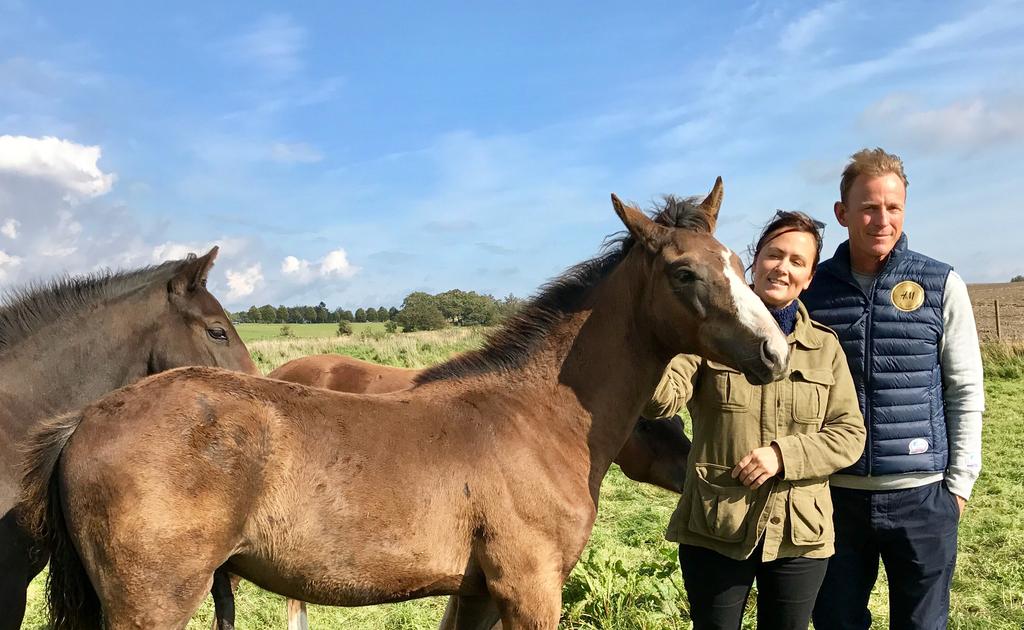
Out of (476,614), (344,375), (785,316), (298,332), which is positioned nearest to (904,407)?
(785,316)

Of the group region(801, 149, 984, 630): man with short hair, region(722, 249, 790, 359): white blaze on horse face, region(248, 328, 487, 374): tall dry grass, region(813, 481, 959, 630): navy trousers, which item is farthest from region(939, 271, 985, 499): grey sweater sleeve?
region(248, 328, 487, 374): tall dry grass

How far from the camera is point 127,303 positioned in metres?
3.61

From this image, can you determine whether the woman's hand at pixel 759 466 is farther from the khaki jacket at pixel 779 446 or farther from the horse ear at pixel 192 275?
the horse ear at pixel 192 275

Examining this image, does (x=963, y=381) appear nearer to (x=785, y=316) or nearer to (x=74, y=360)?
(x=785, y=316)

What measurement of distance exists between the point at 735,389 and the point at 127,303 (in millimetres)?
3057

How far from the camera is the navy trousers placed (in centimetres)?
297

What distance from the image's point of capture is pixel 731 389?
113 inches

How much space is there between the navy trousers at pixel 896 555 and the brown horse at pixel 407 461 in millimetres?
992

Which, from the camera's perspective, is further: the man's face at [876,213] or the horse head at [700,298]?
the man's face at [876,213]

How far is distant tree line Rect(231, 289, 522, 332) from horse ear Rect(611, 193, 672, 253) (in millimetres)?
658

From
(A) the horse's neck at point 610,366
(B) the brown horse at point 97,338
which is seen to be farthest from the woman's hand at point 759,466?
(B) the brown horse at point 97,338

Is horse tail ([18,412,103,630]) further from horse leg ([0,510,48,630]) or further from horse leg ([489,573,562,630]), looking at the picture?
horse leg ([489,573,562,630])

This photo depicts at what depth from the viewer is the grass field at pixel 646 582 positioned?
14.6 ft

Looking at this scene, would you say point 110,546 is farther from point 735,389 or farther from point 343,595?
point 735,389
